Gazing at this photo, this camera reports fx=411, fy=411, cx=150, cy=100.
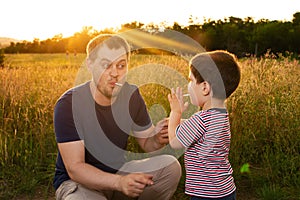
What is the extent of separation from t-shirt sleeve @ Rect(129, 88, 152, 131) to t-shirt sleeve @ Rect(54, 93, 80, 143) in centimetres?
47

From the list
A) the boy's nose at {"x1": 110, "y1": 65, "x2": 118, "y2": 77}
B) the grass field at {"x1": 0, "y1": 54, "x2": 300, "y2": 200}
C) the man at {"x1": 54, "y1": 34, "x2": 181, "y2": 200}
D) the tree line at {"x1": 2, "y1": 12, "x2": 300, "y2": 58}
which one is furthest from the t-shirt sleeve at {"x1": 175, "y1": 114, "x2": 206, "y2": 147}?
the tree line at {"x1": 2, "y1": 12, "x2": 300, "y2": 58}

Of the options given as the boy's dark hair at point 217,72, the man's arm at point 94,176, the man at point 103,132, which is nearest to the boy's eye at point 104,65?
the man at point 103,132

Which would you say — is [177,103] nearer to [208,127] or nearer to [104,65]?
[208,127]

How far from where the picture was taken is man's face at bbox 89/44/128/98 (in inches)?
98.7

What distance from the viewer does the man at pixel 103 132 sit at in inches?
93.4

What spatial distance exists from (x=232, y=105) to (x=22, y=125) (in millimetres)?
2004

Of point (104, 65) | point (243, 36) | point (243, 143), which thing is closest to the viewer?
point (104, 65)

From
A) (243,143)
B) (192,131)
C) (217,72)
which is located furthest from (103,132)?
(243,143)

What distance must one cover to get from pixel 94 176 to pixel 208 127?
2.27 ft

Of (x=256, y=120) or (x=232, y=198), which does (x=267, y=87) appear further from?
(x=232, y=198)

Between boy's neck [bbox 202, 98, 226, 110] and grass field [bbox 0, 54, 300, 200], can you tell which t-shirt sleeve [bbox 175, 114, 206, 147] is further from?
grass field [bbox 0, 54, 300, 200]

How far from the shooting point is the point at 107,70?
2508 millimetres

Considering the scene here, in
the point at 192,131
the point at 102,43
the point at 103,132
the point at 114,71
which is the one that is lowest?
the point at 103,132

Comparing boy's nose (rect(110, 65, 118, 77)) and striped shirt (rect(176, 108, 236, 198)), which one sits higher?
boy's nose (rect(110, 65, 118, 77))
